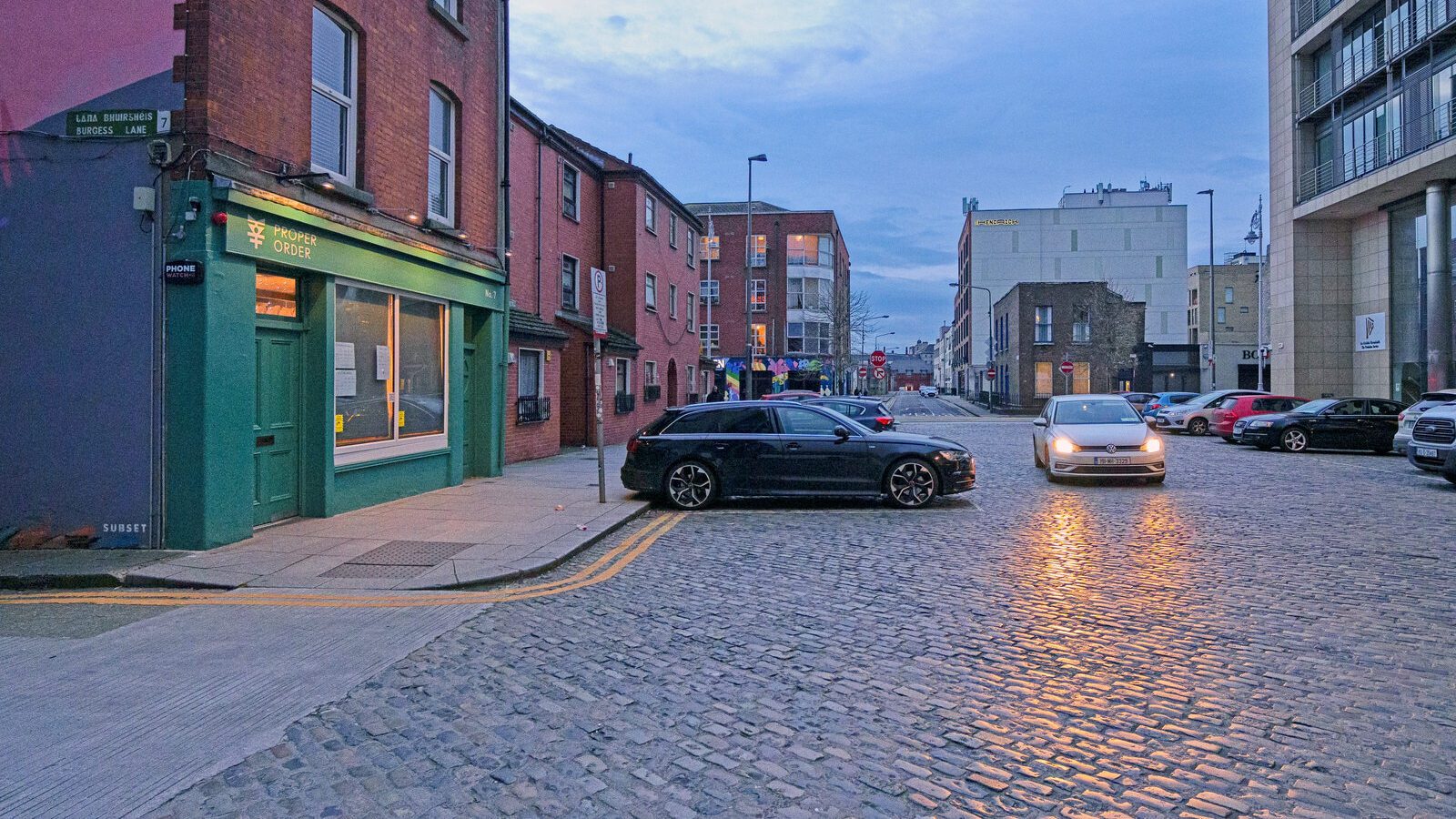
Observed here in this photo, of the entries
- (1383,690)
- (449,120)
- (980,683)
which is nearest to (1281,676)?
(1383,690)

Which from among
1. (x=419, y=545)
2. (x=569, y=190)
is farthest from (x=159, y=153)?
(x=569, y=190)

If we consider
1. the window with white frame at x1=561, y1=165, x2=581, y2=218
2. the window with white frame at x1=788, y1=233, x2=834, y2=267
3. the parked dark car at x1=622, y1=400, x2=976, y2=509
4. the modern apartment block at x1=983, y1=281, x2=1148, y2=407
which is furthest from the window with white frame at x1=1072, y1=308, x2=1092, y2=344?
the parked dark car at x1=622, y1=400, x2=976, y2=509

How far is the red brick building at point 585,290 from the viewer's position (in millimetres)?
18953

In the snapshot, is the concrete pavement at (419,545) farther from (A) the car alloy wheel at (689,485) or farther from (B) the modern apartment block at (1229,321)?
(B) the modern apartment block at (1229,321)

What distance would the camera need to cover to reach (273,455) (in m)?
9.67

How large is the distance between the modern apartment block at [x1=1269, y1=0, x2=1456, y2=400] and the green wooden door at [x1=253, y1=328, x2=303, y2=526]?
29.8m

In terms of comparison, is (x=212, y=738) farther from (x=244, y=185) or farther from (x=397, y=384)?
(x=397, y=384)

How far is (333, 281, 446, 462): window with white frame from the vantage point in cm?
1062

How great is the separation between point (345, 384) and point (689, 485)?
4559mm

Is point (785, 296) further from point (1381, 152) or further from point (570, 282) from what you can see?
point (570, 282)

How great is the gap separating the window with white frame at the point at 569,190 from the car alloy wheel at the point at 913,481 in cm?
1340

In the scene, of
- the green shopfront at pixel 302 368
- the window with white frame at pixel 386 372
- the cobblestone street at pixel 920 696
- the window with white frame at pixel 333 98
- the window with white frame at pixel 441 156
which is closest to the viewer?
the cobblestone street at pixel 920 696

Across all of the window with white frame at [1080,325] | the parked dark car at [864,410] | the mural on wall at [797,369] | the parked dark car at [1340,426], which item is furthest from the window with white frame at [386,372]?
the window with white frame at [1080,325]

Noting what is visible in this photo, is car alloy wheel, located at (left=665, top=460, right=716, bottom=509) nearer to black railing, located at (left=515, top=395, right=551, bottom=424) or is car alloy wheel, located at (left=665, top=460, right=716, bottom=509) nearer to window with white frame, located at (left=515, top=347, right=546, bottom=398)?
black railing, located at (left=515, top=395, right=551, bottom=424)
